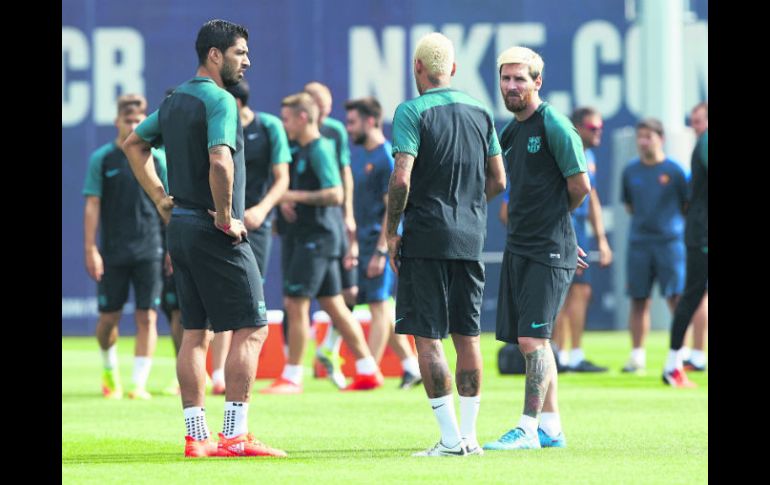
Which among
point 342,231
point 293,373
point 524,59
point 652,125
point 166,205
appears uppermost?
point 524,59

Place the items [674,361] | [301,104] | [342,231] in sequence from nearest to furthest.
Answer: [301,104] → [674,361] → [342,231]

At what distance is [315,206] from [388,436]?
3923 millimetres

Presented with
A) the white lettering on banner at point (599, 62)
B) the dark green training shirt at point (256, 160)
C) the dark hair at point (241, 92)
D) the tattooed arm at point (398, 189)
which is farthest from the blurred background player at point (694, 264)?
the white lettering on banner at point (599, 62)

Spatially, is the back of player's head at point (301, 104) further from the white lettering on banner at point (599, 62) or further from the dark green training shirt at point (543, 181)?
the white lettering on banner at point (599, 62)

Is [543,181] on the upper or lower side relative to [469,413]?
upper

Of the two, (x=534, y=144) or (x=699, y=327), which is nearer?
(x=534, y=144)

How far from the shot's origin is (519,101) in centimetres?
859

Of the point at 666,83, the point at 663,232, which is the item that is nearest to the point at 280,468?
the point at 663,232

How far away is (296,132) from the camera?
508 inches

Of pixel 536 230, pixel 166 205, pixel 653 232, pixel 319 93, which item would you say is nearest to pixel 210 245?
pixel 166 205

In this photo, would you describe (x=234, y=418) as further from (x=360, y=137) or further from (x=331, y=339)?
(x=331, y=339)

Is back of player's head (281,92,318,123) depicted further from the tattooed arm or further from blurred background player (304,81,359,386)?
the tattooed arm

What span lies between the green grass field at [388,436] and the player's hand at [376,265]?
3.00ft
